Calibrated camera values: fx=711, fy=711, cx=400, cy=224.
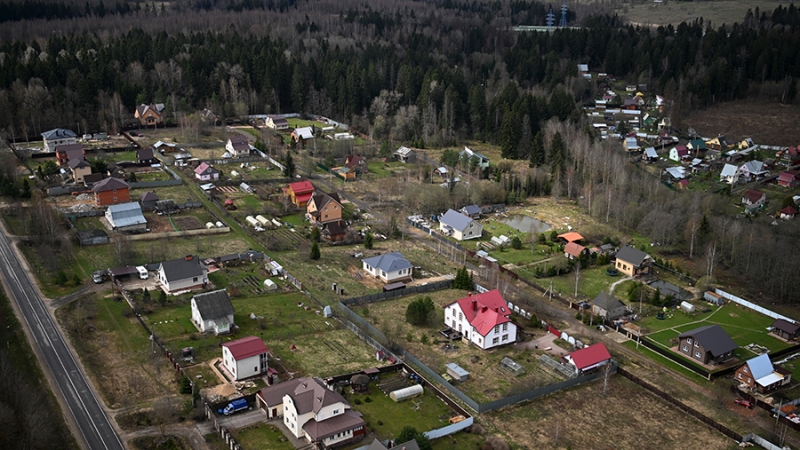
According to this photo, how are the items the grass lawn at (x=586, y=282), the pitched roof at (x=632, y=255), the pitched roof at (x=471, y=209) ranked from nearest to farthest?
the grass lawn at (x=586, y=282) < the pitched roof at (x=632, y=255) < the pitched roof at (x=471, y=209)

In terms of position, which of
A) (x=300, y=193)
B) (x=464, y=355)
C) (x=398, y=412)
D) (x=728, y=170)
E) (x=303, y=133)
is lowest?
(x=464, y=355)

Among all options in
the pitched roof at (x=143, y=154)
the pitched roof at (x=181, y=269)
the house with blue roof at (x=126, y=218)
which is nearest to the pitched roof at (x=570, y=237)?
the pitched roof at (x=181, y=269)

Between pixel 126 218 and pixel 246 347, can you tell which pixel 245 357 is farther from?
pixel 126 218

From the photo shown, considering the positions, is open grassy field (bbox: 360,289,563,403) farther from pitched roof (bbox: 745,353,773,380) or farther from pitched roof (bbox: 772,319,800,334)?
pitched roof (bbox: 772,319,800,334)

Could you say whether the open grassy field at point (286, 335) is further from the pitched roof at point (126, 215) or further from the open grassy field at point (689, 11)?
the open grassy field at point (689, 11)

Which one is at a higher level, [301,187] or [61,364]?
[301,187]

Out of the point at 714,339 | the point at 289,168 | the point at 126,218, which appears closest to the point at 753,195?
the point at 714,339
